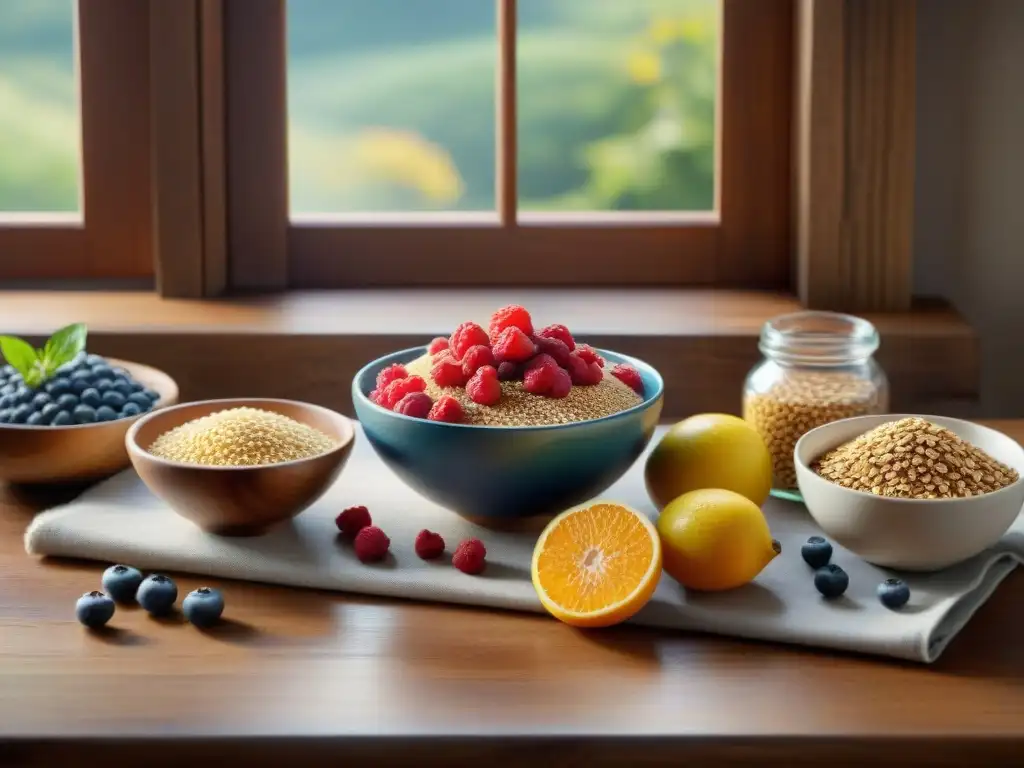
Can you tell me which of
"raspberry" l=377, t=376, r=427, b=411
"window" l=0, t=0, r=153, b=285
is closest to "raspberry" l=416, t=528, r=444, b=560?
"raspberry" l=377, t=376, r=427, b=411

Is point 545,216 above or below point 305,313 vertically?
above

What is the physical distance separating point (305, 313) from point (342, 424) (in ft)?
1.65

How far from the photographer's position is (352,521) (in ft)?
3.41

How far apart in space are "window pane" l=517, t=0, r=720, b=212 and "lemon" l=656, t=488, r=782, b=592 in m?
0.91

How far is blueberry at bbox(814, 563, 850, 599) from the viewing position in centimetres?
92

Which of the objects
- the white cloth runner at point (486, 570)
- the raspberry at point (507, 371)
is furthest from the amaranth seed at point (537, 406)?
the white cloth runner at point (486, 570)

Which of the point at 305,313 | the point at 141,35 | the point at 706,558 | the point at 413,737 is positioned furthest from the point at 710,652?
the point at 141,35

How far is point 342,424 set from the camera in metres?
1.12

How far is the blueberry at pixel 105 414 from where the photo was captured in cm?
116

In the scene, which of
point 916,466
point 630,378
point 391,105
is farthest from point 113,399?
point 391,105

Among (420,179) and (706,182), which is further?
(420,179)

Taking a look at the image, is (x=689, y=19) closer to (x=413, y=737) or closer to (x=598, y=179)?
(x=598, y=179)

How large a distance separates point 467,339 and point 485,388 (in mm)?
59

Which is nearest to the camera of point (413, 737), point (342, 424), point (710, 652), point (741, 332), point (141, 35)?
point (413, 737)
